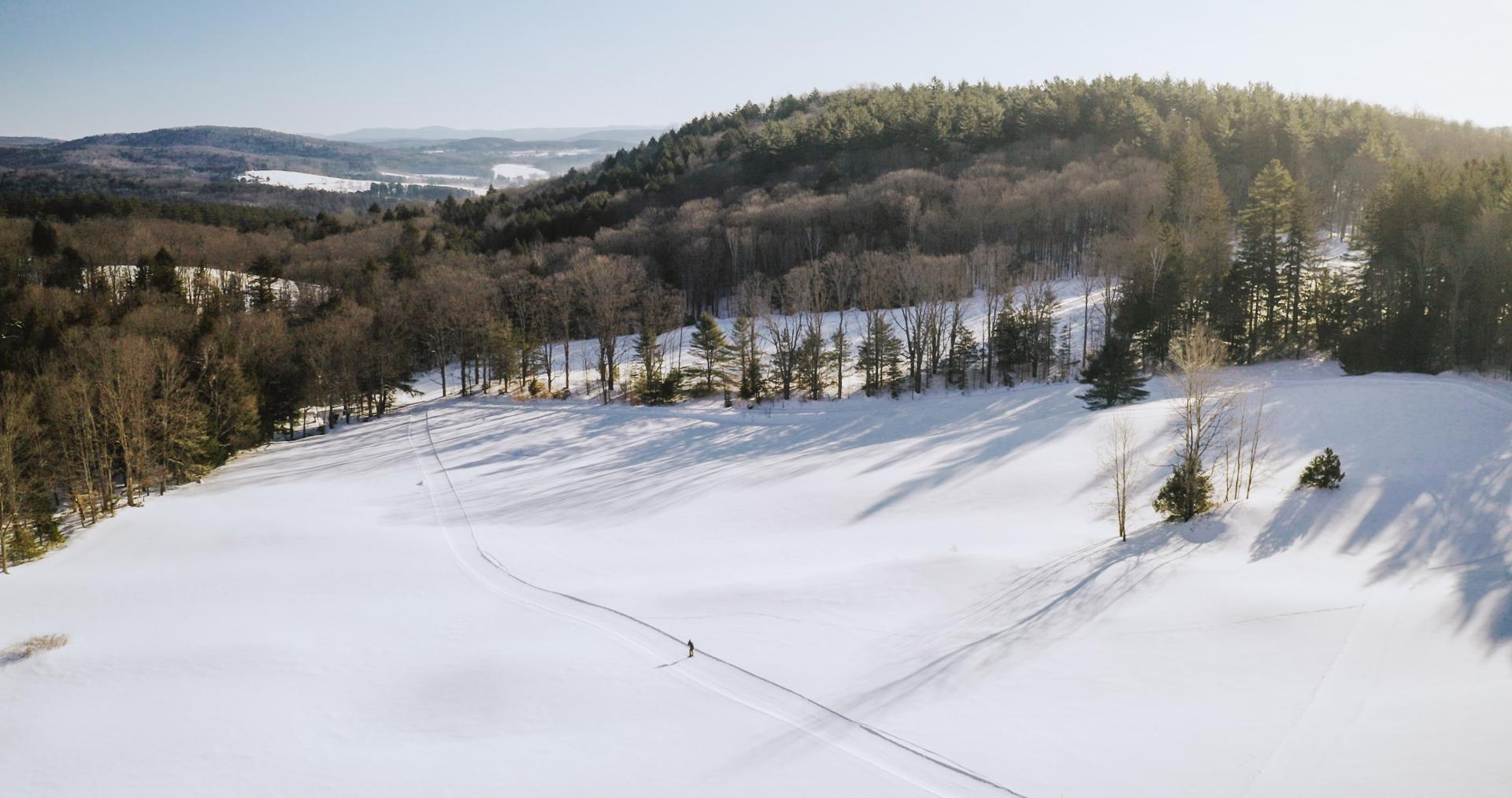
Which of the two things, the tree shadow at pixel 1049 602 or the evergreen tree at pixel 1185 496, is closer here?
the tree shadow at pixel 1049 602

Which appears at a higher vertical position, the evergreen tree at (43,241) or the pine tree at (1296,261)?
the evergreen tree at (43,241)

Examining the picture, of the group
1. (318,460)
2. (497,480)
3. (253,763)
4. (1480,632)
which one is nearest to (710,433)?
(497,480)

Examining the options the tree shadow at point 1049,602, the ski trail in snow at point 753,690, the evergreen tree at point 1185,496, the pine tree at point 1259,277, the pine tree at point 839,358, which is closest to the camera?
the ski trail in snow at point 753,690

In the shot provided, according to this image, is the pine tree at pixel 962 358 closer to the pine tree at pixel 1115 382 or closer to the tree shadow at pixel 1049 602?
the pine tree at pixel 1115 382

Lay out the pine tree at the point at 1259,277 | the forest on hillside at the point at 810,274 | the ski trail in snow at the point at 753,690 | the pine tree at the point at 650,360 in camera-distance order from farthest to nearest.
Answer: the pine tree at the point at 650,360, the pine tree at the point at 1259,277, the forest on hillside at the point at 810,274, the ski trail in snow at the point at 753,690

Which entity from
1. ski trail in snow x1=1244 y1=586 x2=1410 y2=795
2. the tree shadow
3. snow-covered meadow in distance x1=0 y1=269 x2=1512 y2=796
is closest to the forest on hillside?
snow-covered meadow in distance x1=0 y1=269 x2=1512 y2=796

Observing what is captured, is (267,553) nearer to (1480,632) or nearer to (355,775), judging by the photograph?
(355,775)

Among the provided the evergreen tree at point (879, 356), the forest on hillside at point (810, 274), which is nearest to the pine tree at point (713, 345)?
the forest on hillside at point (810, 274)
